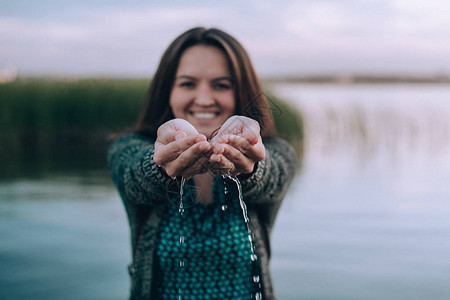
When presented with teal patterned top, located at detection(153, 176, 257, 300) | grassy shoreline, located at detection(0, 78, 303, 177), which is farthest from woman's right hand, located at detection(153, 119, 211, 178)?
grassy shoreline, located at detection(0, 78, 303, 177)

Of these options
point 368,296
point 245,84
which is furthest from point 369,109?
point 245,84

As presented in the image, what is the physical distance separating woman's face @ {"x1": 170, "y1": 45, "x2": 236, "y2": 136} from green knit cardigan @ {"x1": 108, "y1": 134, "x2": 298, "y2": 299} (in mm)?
255

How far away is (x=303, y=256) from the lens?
6.19m

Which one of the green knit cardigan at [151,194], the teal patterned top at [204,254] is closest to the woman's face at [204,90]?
the green knit cardigan at [151,194]

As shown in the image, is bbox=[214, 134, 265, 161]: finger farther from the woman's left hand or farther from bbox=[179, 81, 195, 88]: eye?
bbox=[179, 81, 195, 88]: eye

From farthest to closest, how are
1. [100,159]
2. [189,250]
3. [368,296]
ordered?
[100,159] < [368,296] < [189,250]

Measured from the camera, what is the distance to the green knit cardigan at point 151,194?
2184mm

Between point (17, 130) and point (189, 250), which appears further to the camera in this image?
point (17, 130)

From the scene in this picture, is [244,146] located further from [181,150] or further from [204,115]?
[204,115]

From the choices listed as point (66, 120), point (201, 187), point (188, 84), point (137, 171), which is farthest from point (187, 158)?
point (66, 120)

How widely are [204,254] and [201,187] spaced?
0.33 meters

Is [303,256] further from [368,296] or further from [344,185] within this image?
[344,185]

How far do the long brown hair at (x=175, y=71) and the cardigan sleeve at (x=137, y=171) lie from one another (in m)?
0.15

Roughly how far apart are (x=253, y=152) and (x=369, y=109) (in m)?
12.7
